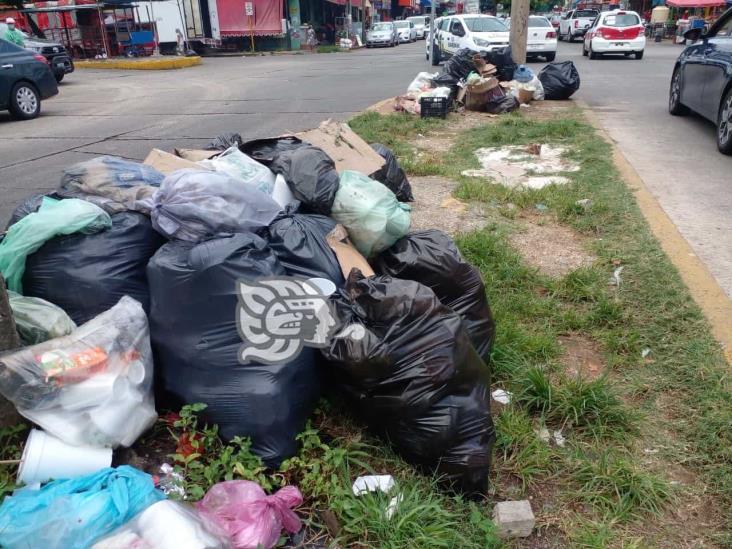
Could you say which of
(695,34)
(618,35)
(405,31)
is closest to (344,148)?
(695,34)

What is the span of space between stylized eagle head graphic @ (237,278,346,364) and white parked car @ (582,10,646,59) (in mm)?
19629

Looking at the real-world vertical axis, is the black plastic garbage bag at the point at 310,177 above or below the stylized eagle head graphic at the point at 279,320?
above

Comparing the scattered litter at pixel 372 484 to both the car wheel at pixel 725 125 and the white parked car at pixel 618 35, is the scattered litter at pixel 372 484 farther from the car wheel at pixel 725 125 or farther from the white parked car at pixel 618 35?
the white parked car at pixel 618 35

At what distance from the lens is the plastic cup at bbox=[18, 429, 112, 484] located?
1.93m

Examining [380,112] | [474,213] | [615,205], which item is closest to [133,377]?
[474,213]

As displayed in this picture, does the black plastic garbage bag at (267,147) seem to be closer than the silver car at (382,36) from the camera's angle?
Yes

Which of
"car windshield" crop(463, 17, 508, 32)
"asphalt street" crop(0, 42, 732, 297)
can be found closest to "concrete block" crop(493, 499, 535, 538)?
"asphalt street" crop(0, 42, 732, 297)

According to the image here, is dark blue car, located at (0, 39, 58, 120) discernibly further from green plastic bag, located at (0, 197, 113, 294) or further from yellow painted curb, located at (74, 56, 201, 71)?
yellow painted curb, located at (74, 56, 201, 71)

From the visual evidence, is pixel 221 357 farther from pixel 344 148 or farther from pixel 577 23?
pixel 577 23

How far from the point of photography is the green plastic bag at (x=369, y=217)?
3.04 meters

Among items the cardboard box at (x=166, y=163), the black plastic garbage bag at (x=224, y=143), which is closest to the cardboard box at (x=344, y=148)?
the black plastic garbage bag at (x=224, y=143)

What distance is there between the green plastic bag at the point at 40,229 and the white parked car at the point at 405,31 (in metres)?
34.4

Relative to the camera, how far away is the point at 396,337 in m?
2.22

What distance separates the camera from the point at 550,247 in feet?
14.0
